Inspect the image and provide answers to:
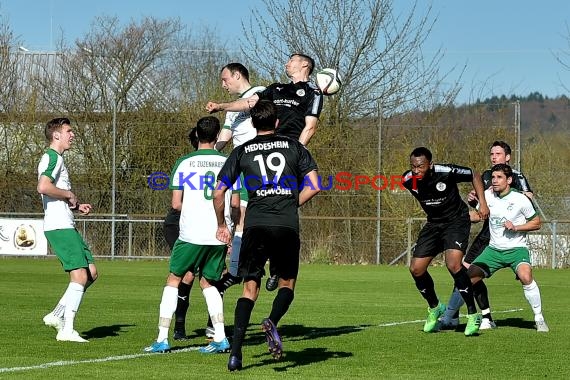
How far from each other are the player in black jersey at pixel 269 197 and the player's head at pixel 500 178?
4.12m

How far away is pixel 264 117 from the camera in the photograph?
7.88 metres

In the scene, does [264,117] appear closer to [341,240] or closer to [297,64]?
[297,64]

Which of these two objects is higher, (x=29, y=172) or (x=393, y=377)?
(x=29, y=172)

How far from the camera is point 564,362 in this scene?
8469 millimetres

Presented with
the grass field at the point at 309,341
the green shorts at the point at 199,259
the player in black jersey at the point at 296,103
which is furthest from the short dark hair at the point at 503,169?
the green shorts at the point at 199,259

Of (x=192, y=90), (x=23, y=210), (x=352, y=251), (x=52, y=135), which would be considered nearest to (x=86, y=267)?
(x=52, y=135)

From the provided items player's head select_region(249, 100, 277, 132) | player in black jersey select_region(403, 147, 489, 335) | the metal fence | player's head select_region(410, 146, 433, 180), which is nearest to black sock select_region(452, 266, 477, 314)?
player in black jersey select_region(403, 147, 489, 335)

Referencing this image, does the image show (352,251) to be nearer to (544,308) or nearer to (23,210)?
(23,210)

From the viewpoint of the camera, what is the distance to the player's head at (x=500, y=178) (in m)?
11.5

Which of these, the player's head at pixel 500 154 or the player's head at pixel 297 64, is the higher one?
the player's head at pixel 297 64

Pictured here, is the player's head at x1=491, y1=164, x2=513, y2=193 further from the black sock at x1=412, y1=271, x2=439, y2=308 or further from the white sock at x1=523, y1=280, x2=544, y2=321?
the black sock at x1=412, y1=271, x2=439, y2=308

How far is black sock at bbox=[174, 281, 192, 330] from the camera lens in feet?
33.2

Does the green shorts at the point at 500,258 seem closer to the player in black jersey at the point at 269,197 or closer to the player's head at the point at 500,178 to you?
the player's head at the point at 500,178

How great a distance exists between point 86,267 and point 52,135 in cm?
125
